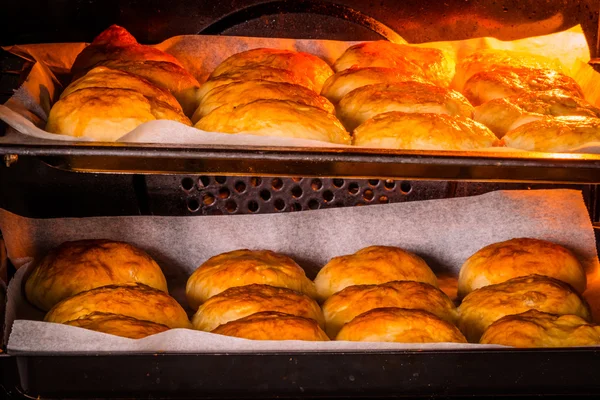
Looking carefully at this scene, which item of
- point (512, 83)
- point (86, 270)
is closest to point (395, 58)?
point (512, 83)

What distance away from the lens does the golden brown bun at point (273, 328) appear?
1750 mm

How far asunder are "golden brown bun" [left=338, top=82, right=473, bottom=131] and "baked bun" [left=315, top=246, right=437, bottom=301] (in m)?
0.36

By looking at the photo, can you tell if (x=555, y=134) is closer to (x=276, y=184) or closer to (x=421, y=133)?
(x=421, y=133)

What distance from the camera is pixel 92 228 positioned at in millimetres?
2305

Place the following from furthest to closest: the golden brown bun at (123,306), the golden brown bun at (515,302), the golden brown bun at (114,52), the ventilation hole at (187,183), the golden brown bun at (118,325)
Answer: the ventilation hole at (187,183) → the golden brown bun at (114,52) → the golden brown bun at (515,302) → the golden brown bun at (123,306) → the golden brown bun at (118,325)

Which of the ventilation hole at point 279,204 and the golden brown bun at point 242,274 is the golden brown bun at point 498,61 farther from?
the golden brown bun at point 242,274

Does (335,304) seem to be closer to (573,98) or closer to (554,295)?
(554,295)

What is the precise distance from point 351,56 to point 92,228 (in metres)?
0.91

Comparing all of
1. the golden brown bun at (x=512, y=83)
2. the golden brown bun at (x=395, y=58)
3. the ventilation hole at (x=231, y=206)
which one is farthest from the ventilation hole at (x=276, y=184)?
the golden brown bun at (x=512, y=83)

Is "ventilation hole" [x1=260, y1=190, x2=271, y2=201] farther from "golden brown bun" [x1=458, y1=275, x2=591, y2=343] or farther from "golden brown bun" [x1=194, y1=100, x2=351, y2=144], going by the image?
"golden brown bun" [x1=458, y1=275, x2=591, y2=343]

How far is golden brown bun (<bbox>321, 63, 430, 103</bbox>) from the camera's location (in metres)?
2.33

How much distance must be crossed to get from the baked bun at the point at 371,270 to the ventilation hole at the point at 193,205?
1.38 ft

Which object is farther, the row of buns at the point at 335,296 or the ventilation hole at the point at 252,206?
the ventilation hole at the point at 252,206

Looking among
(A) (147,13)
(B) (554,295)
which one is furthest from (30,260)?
(B) (554,295)
